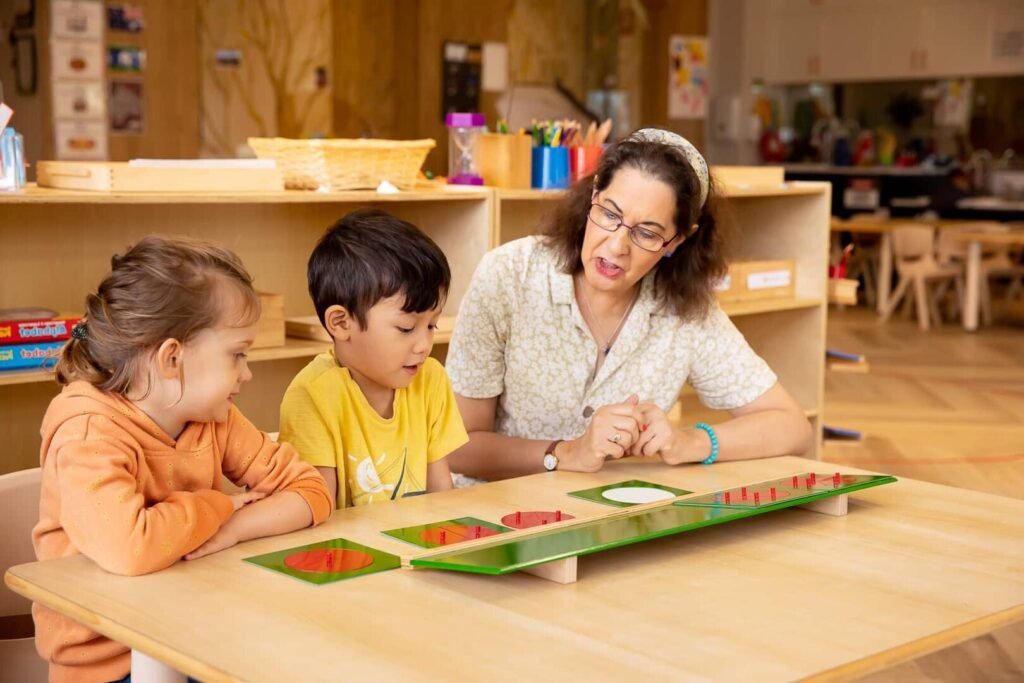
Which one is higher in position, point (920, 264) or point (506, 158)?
point (506, 158)

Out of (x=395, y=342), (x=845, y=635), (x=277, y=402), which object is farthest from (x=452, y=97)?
(x=845, y=635)

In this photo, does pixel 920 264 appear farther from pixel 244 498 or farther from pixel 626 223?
pixel 244 498

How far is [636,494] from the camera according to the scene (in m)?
1.75

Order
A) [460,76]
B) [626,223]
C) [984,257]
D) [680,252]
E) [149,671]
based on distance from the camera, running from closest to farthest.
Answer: [149,671] < [626,223] < [680,252] < [460,76] < [984,257]

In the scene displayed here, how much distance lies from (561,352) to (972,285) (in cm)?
710

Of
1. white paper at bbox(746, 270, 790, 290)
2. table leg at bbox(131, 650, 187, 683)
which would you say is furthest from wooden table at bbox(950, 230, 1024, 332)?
table leg at bbox(131, 650, 187, 683)

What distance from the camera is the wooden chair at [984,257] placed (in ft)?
29.0

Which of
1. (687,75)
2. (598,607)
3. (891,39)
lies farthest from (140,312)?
(891,39)

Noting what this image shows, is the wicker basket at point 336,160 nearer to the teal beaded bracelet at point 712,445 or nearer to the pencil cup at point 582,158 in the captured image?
the pencil cup at point 582,158

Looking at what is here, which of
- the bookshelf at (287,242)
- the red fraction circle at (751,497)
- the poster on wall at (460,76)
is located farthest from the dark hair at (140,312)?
the poster on wall at (460,76)

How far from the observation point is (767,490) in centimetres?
173

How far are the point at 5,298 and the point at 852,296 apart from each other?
288 centimetres

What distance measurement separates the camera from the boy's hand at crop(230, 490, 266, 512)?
4.99 ft

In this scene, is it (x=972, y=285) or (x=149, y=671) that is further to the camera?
(x=972, y=285)
